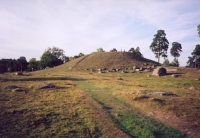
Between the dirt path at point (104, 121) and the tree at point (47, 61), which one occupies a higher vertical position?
the tree at point (47, 61)

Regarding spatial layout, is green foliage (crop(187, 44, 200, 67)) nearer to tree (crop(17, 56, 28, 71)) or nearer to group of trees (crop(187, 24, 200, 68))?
group of trees (crop(187, 24, 200, 68))

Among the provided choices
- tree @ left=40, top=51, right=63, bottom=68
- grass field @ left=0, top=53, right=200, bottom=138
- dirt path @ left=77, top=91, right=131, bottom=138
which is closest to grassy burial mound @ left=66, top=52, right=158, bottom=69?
tree @ left=40, top=51, right=63, bottom=68

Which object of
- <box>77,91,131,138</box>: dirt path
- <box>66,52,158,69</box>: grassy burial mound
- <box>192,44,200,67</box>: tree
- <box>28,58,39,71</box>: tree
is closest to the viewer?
<box>77,91,131,138</box>: dirt path

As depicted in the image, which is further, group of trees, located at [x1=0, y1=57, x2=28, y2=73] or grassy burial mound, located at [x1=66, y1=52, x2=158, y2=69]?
group of trees, located at [x1=0, y1=57, x2=28, y2=73]

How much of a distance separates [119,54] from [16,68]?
57149 millimetres

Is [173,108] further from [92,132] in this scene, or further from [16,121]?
[16,121]

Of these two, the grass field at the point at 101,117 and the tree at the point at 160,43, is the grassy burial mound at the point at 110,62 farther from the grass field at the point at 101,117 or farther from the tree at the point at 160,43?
the grass field at the point at 101,117

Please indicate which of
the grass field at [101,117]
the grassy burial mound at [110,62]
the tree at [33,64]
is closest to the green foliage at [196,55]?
the grassy burial mound at [110,62]

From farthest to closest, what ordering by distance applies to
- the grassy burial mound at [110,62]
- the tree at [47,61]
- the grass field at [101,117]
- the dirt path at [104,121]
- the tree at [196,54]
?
the tree at [47,61] → the tree at [196,54] → the grassy burial mound at [110,62] → the grass field at [101,117] → the dirt path at [104,121]

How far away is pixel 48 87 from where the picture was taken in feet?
80.6

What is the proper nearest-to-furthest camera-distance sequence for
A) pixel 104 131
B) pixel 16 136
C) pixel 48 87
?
pixel 16 136 → pixel 104 131 → pixel 48 87

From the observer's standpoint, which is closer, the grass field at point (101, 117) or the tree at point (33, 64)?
the grass field at point (101, 117)

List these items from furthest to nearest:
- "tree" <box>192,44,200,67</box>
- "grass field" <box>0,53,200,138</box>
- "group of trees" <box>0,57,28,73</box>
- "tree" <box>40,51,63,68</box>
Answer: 1. "tree" <box>40,51,63,68</box>
2. "group of trees" <box>0,57,28,73</box>
3. "tree" <box>192,44,200,67</box>
4. "grass field" <box>0,53,200,138</box>

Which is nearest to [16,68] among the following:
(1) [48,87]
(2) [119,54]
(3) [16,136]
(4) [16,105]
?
(2) [119,54]
